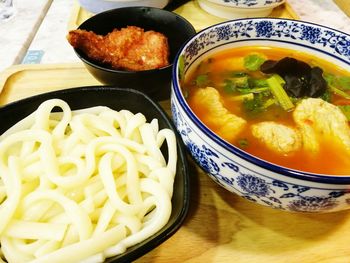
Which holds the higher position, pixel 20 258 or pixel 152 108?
pixel 152 108

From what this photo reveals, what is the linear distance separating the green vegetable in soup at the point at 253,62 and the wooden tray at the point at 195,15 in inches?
25.9

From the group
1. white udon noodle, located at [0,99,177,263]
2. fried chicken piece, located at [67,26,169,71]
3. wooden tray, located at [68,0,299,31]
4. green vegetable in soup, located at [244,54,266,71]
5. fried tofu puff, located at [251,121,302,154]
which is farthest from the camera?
wooden tray, located at [68,0,299,31]

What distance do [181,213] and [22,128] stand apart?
1.88ft

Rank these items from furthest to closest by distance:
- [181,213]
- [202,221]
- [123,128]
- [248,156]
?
[123,128]
[202,221]
[181,213]
[248,156]

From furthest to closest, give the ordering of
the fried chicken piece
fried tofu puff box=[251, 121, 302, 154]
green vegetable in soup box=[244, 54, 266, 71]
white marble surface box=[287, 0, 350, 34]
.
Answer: white marble surface box=[287, 0, 350, 34], the fried chicken piece, green vegetable in soup box=[244, 54, 266, 71], fried tofu puff box=[251, 121, 302, 154]

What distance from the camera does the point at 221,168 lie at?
86cm

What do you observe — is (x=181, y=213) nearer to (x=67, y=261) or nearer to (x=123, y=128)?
(x=67, y=261)

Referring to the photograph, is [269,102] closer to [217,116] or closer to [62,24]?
[217,116]

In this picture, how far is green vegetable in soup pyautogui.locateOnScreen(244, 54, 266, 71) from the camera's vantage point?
125 cm

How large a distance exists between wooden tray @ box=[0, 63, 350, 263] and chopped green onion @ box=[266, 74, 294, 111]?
13.2 inches

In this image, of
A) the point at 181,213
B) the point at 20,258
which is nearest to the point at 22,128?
the point at 20,258

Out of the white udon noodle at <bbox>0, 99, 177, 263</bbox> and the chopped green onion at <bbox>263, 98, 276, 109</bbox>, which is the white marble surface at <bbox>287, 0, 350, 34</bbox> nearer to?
the chopped green onion at <bbox>263, 98, 276, 109</bbox>

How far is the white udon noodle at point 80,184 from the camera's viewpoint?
88 cm

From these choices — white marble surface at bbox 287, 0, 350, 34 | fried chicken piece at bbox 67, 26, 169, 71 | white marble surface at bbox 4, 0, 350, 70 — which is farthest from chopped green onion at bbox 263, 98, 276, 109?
white marble surface at bbox 287, 0, 350, 34
